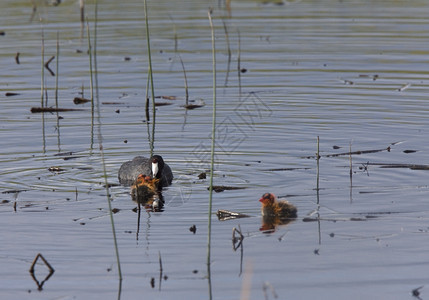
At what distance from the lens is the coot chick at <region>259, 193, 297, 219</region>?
9414 millimetres

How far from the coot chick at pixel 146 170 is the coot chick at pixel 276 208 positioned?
7.06 ft

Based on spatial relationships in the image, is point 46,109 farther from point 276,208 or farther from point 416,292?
point 416,292

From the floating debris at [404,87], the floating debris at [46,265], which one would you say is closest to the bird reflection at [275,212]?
the floating debris at [46,265]

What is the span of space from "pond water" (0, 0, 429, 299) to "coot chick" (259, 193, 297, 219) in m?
0.23

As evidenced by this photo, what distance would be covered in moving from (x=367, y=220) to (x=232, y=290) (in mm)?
2424

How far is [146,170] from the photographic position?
11.5m

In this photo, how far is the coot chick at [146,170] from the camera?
11.4 metres

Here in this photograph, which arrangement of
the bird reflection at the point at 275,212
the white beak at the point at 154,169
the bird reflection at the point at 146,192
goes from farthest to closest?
1. the white beak at the point at 154,169
2. the bird reflection at the point at 146,192
3. the bird reflection at the point at 275,212

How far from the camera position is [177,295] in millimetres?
7422

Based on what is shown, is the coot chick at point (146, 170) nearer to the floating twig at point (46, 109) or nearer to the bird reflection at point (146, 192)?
the bird reflection at point (146, 192)

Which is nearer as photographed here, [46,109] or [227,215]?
[227,215]

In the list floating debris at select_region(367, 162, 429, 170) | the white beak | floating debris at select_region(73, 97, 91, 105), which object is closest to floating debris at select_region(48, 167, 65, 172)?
the white beak

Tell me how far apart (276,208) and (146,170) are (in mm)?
2587

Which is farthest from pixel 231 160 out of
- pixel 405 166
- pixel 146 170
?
pixel 405 166
